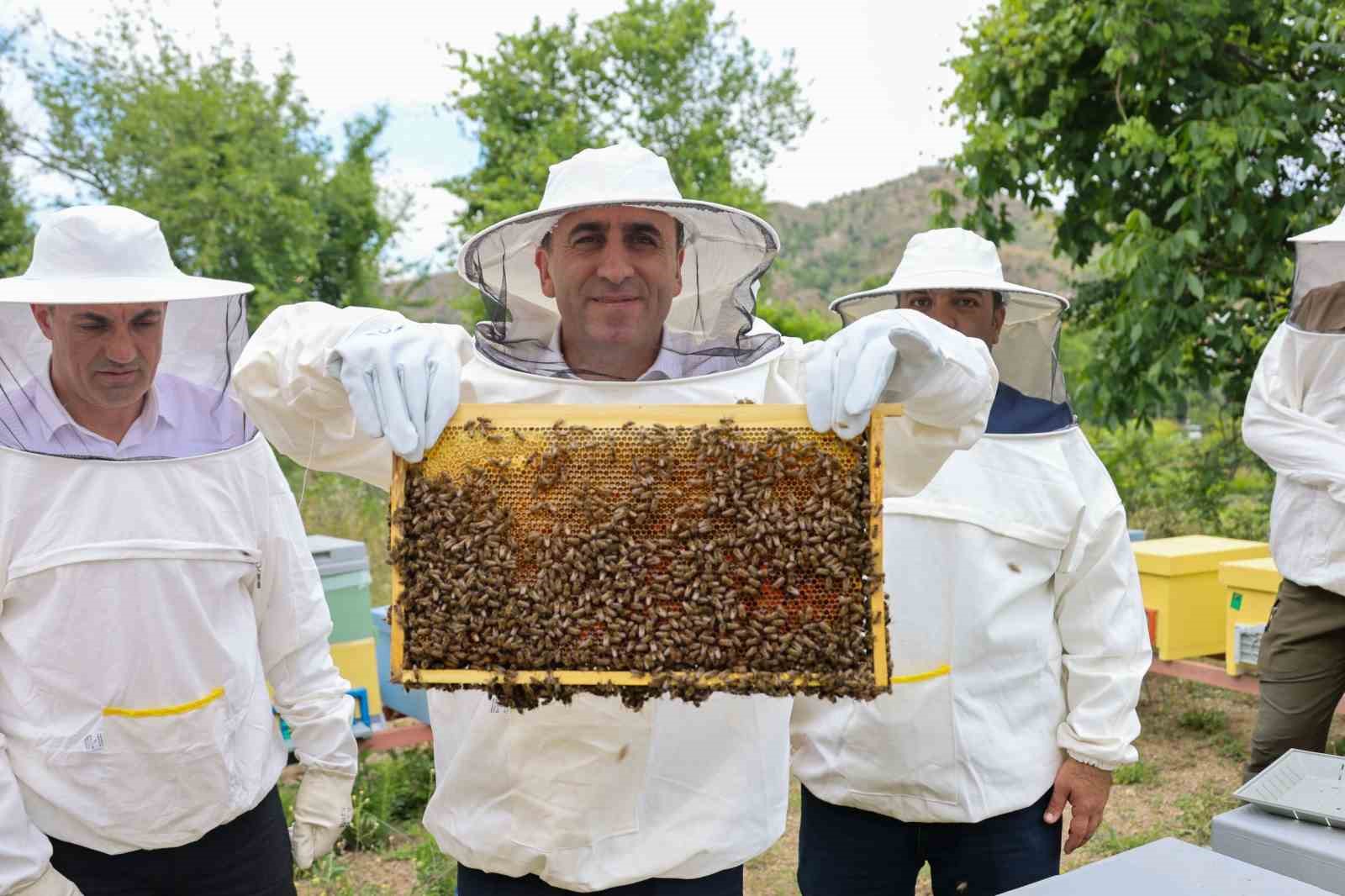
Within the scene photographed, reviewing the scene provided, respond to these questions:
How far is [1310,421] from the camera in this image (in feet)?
A: 13.8

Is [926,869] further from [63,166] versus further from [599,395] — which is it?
[63,166]

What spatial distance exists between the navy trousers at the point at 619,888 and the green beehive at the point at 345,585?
3.19m

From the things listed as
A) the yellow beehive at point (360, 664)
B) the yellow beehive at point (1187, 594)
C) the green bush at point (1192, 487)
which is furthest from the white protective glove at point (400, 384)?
the green bush at point (1192, 487)

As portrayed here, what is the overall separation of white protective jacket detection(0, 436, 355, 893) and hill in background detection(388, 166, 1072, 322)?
47.2m

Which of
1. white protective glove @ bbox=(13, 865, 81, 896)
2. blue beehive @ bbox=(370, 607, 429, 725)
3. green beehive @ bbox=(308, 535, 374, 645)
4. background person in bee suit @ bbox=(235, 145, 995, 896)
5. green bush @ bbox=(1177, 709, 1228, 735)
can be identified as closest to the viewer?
background person in bee suit @ bbox=(235, 145, 995, 896)

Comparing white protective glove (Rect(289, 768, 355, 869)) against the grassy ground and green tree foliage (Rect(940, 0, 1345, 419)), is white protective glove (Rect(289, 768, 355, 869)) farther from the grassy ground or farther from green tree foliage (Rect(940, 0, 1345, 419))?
green tree foliage (Rect(940, 0, 1345, 419))

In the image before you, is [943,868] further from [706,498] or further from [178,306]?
[178,306]

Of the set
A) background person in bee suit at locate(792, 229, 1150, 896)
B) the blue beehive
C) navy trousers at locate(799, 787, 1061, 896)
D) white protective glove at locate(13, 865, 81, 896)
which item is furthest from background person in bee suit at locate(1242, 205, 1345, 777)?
white protective glove at locate(13, 865, 81, 896)

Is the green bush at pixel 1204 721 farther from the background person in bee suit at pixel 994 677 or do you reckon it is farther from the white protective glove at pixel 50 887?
the white protective glove at pixel 50 887

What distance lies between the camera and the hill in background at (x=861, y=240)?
52.1 meters

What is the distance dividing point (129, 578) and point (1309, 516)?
4.33 m

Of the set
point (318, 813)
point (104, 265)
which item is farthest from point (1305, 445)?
point (104, 265)

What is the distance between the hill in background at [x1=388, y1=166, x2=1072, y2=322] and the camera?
5212cm

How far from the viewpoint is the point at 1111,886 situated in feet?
5.68
